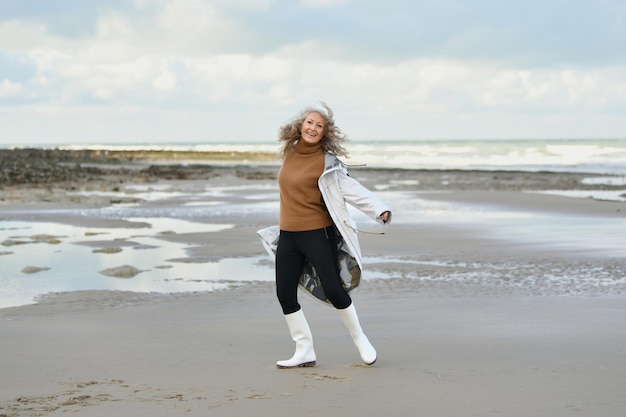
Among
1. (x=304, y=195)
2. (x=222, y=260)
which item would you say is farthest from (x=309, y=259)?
(x=222, y=260)

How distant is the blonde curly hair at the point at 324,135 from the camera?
5859mm

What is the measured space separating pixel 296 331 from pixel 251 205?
1601 cm

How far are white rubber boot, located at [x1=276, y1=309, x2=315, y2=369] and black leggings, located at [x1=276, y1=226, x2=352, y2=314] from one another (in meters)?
0.07

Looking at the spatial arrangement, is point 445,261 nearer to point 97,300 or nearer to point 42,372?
point 97,300

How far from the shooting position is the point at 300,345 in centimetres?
586

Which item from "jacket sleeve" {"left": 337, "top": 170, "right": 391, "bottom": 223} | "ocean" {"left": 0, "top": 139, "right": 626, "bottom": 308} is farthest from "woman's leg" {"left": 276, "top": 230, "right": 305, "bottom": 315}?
"ocean" {"left": 0, "top": 139, "right": 626, "bottom": 308}

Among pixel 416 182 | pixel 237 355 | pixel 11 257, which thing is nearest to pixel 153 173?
pixel 416 182

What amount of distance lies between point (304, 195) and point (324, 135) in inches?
17.8

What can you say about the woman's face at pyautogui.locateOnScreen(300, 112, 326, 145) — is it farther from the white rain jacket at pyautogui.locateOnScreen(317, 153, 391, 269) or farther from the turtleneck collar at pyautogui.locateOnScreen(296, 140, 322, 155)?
the white rain jacket at pyautogui.locateOnScreen(317, 153, 391, 269)

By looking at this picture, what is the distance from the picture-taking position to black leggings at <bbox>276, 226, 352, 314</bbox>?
18.7ft

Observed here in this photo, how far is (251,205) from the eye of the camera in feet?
71.7

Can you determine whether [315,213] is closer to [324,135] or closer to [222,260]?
[324,135]

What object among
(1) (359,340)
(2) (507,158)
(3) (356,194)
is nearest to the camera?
(3) (356,194)

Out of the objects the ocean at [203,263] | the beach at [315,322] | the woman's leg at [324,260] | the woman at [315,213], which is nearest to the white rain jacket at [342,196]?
the woman at [315,213]
